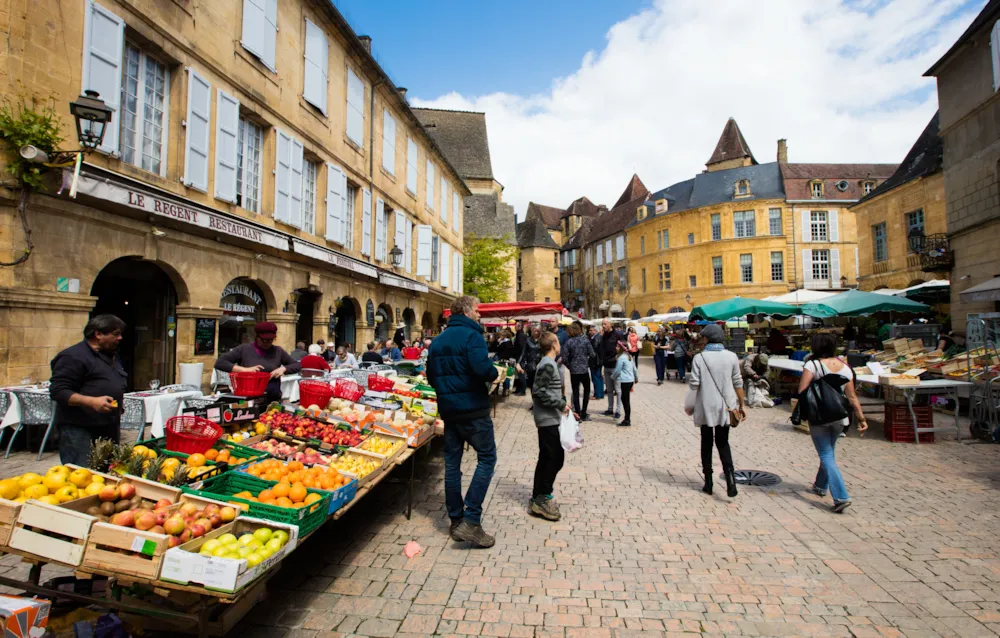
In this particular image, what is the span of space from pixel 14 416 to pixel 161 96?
563 cm

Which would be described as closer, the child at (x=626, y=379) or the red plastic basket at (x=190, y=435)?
the red plastic basket at (x=190, y=435)

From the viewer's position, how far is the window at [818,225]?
130ft

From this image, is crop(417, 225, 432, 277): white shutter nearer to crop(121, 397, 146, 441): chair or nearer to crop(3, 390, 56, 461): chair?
crop(121, 397, 146, 441): chair

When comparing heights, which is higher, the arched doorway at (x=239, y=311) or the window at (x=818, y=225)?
the window at (x=818, y=225)

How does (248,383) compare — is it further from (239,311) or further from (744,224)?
(744,224)

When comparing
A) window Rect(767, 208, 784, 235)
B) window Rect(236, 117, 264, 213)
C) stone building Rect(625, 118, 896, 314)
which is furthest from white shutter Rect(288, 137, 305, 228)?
window Rect(767, 208, 784, 235)

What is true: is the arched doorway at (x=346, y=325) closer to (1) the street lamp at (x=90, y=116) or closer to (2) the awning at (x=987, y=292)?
(1) the street lamp at (x=90, y=116)

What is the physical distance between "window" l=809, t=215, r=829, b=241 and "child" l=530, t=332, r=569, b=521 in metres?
42.1

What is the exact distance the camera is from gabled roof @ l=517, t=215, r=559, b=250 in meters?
61.9

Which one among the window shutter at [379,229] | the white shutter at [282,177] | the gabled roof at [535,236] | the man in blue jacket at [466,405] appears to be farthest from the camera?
the gabled roof at [535,236]

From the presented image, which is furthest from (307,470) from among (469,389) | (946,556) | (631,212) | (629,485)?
(631,212)

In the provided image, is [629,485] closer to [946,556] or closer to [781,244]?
[946,556]

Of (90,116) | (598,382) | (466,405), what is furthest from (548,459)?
(598,382)

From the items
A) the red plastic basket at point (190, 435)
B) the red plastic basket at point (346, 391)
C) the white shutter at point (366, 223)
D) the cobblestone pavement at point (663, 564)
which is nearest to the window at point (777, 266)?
the white shutter at point (366, 223)
